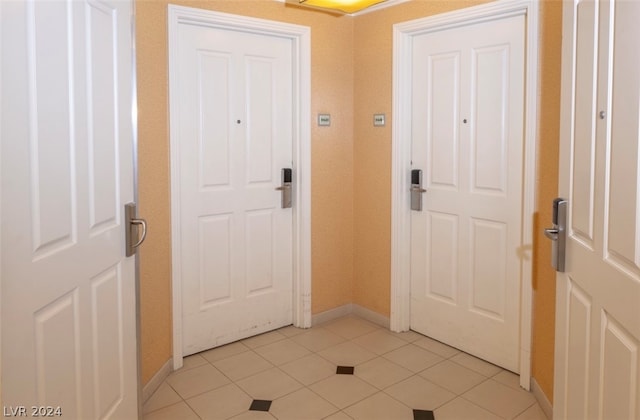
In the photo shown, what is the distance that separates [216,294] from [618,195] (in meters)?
2.59

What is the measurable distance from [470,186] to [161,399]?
86.6 inches

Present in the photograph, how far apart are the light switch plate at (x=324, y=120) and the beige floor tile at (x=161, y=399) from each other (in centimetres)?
203

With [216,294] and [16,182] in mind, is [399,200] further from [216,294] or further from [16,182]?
[16,182]

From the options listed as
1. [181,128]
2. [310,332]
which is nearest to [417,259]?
[310,332]

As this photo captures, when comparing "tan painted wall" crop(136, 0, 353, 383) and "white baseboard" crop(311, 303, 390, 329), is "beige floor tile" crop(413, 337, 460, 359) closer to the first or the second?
"white baseboard" crop(311, 303, 390, 329)

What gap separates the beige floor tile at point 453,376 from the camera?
2885mm

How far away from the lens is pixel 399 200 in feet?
11.8

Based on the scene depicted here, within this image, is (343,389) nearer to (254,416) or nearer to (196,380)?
(254,416)

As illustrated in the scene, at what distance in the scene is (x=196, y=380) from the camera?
2949 millimetres

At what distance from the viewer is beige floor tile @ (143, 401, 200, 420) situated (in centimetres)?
255

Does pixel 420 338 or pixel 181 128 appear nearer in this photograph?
pixel 181 128

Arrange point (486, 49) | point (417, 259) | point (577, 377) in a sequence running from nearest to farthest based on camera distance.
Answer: point (577, 377) < point (486, 49) < point (417, 259)

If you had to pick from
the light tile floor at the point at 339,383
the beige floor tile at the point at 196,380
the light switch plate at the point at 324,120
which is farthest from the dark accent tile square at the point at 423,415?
the light switch plate at the point at 324,120

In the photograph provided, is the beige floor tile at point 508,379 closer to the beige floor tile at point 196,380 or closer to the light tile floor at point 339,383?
the light tile floor at point 339,383
